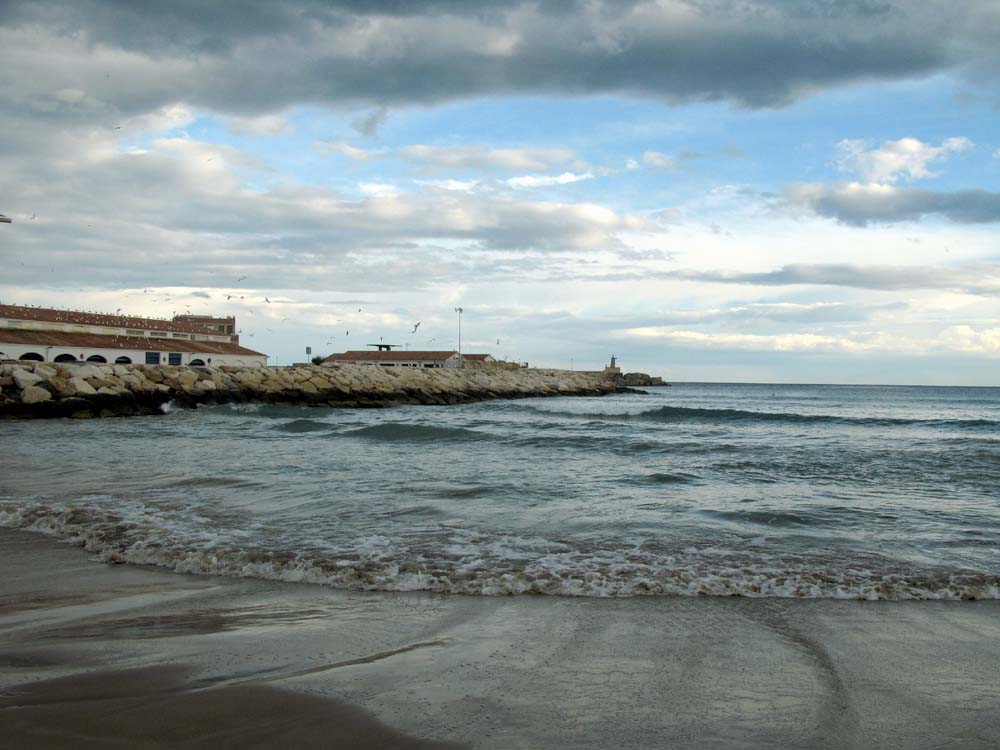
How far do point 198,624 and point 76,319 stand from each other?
165ft

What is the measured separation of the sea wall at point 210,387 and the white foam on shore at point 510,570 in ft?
71.5

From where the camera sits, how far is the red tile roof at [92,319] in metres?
42.7

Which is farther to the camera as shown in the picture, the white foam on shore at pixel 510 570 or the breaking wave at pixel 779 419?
the breaking wave at pixel 779 419

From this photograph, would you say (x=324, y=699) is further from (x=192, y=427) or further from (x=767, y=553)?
(x=192, y=427)

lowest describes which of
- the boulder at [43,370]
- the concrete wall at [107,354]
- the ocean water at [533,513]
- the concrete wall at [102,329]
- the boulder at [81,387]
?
the ocean water at [533,513]

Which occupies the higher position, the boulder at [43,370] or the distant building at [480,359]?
the distant building at [480,359]

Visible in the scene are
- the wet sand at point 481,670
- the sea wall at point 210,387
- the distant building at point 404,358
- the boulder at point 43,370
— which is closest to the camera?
the wet sand at point 481,670

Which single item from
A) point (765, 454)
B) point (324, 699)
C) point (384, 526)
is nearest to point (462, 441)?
point (765, 454)

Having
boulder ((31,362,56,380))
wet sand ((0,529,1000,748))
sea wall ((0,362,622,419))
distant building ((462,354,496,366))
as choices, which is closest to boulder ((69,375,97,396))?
sea wall ((0,362,622,419))

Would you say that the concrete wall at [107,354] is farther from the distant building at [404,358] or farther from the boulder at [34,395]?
the distant building at [404,358]

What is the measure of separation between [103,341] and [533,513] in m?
44.5

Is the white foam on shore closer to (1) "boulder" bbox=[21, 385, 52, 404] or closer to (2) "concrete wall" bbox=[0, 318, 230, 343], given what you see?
(1) "boulder" bbox=[21, 385, 52, 404]

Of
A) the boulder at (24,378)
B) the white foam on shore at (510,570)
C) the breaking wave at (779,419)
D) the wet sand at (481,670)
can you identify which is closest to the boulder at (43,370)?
the boulder at (24,378)

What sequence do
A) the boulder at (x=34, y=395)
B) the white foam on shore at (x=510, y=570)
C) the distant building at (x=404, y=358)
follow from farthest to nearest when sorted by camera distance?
the distant building at (x=404, y=358) → the boulder at (x=34, y=395) → the white foam on shore at (x=510, y=570)
